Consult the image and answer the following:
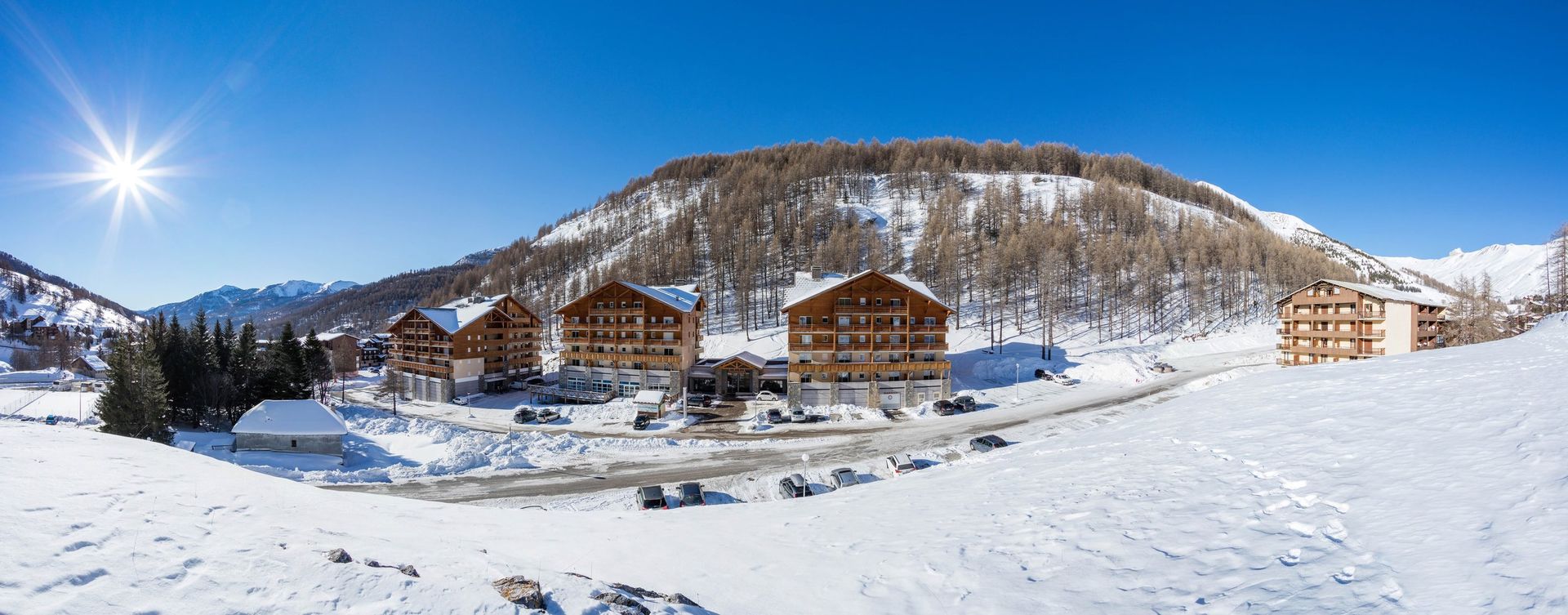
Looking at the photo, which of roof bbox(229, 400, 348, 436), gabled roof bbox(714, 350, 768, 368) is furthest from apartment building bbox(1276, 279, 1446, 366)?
roof bbox(229, 400, 348, 436)

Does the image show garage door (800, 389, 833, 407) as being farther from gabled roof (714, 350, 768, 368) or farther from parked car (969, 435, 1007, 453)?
parked car (969, 435, 1007, 453)

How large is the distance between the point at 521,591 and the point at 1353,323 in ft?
220

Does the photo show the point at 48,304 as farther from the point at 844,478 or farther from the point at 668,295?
the point at 844,478

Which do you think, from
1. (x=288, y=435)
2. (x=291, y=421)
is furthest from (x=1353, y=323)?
(x=291, y=421)

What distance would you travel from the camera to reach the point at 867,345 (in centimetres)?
→ 4494

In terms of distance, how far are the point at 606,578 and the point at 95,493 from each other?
26.5ft

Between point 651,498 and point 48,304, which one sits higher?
point 48,304

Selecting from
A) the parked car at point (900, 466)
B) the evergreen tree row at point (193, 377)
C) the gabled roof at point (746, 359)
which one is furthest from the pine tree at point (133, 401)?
the parked car at point (900, 466)

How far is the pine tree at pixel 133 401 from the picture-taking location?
2877 centimetres

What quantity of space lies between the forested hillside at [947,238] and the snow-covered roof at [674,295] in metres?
21.8

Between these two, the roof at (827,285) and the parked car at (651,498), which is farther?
the roof at (827,285)

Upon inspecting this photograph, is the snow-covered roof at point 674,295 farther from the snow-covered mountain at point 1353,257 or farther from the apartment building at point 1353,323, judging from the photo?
the snow-covered mountain at point 1353,257

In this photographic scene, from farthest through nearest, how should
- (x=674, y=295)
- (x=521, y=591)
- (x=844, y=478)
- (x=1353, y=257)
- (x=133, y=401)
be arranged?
(x=1353, y=257) → (x=674, y=295) → (x=133, y=401) → (x=844, y=478) → (x=521, y=591)

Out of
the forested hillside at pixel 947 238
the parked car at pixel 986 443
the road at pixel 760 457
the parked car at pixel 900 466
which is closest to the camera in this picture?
the road at pixel 760 457
